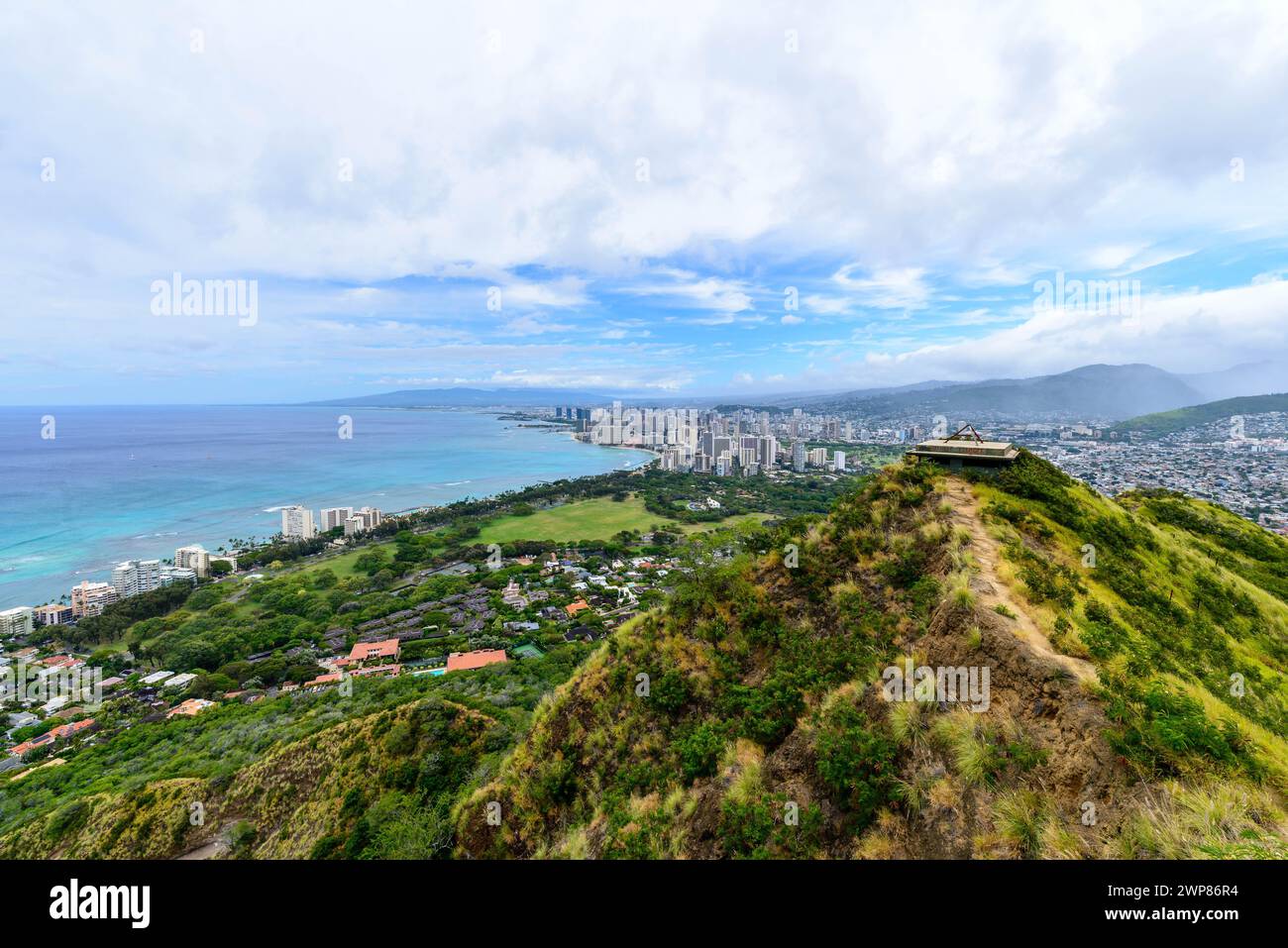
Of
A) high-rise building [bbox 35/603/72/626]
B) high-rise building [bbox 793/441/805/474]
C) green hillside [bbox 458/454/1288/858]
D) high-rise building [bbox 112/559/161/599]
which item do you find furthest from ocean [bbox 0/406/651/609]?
green hillside [bbox 458/454/1288/858]

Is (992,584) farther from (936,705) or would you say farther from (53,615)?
(53,615)

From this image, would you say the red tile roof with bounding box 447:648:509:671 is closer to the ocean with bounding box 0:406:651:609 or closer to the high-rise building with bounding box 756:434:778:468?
the ocean with bounding box 0:406:651:609

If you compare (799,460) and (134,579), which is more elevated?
(799,460)

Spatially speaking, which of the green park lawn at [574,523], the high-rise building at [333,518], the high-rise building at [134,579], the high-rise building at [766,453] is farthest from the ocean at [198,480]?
the high-rise building at [766,453]

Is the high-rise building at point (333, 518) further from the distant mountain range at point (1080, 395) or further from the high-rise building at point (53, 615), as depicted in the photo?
the distant mountain range at point (1080, 395)

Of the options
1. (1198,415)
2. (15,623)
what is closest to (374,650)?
(15,623)
